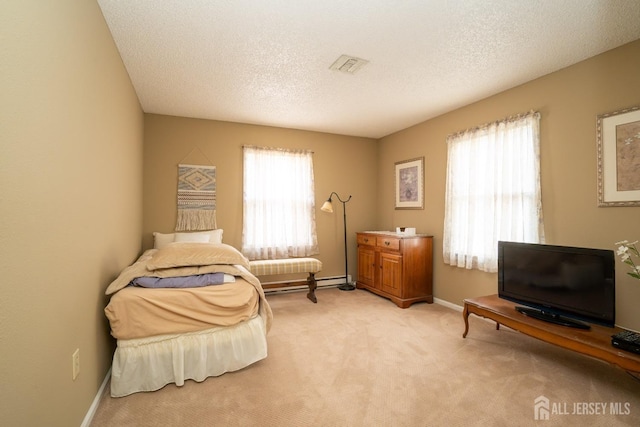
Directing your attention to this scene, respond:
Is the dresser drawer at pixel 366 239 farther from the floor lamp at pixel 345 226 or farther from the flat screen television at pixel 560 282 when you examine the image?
the flat screen television at pixel 560 282

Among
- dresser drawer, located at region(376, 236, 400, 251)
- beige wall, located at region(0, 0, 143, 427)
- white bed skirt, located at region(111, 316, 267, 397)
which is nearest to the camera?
beige wall, located at region(0, 0, 143, 427)

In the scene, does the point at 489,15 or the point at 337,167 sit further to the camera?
the point at 337,167

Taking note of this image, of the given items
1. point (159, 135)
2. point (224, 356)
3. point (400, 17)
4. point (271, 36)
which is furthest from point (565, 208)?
point (159, 135)

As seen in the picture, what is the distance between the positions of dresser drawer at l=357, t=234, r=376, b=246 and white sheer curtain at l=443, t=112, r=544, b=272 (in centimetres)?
100

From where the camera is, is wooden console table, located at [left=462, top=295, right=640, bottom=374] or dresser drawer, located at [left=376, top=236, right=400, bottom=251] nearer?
wooden console table, located at [left=462, top=295, right=640, bottom=374]

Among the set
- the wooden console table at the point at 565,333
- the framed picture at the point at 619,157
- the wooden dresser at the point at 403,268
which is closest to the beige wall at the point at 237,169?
the wooden dresser at the point at 403,268

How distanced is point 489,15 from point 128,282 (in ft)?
10.4

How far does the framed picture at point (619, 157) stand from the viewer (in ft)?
7.34

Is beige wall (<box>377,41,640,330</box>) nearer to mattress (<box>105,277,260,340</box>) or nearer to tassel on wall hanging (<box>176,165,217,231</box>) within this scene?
mattress (<box>105,277,260,340</box>)

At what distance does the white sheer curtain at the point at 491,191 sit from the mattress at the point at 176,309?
8.65 feet

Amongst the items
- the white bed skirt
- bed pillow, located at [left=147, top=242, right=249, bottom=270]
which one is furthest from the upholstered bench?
the white bed skirt

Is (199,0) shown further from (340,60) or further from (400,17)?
(400,17)

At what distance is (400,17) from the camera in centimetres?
202

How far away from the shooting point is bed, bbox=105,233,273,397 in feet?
6.41
